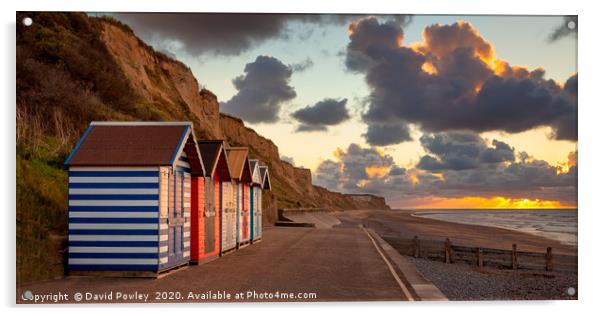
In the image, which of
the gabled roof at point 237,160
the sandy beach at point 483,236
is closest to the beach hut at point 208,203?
the gabled roof at point 237,160

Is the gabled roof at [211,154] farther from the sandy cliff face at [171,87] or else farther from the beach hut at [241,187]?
the sandy cliff face at [171,87]

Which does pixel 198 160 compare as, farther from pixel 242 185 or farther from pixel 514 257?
pixel 514 257

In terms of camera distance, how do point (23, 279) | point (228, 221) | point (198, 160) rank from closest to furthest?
1. point (23, 279)
2. point (198, 160)
3. point (228, 221)

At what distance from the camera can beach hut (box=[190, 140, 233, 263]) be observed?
21.6 meters

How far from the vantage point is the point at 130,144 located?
59.6 feet

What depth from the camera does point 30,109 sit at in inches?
983

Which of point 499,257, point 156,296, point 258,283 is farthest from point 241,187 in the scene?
point 156,296

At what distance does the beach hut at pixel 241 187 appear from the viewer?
29.8m

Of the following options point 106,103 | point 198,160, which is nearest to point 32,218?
point 198,160

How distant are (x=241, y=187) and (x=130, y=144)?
1313 cm

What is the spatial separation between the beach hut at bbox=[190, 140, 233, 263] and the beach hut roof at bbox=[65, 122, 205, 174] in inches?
113

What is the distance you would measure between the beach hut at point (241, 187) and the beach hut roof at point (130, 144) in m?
10.4

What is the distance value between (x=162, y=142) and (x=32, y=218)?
3.92 meters

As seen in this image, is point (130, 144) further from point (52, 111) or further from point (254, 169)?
point (254, 169)
